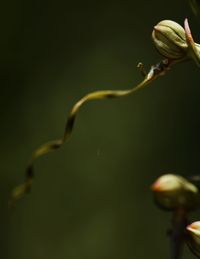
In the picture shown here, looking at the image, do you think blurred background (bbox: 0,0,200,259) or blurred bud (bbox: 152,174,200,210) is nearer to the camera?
blurred bud (bbox: 152,174,200,210)

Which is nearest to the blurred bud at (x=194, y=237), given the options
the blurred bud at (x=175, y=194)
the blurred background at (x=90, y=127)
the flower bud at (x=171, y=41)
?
the blurred bud at (x=175, y=194)

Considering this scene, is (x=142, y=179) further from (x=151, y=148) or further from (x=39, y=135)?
(x=39, y=135)

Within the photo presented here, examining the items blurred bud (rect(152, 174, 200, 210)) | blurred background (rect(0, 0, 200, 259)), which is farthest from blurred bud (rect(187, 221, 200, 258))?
blurred background (rect(0, 0, 200, 259))

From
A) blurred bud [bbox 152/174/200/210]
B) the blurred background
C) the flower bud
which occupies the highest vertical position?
the flower bud

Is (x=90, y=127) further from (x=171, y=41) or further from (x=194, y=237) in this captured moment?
(x=194, y=237)

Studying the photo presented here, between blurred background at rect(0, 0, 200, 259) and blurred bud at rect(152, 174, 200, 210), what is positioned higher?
blurred bud at rect(152, 174, 200, 210)

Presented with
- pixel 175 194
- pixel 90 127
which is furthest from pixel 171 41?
pixel 90 127

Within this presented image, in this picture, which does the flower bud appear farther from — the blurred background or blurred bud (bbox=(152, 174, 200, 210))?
the blurred background

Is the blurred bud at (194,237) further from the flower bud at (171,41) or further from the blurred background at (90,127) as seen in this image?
the blurred background at (90,127)
